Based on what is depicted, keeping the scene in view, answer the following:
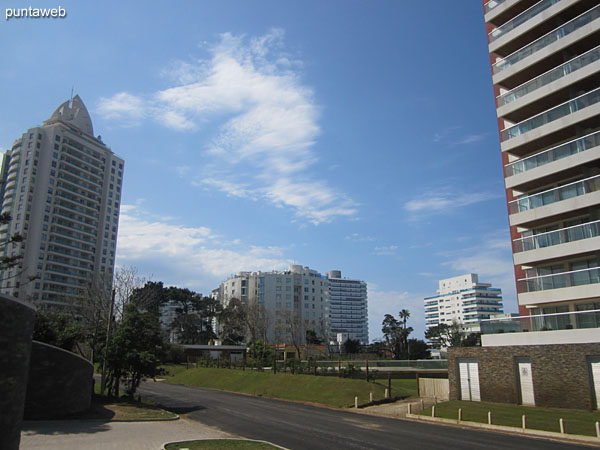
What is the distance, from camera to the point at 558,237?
30.6 metres

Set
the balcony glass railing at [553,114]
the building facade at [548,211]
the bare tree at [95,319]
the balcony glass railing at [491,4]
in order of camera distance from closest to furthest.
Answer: the building facade at [548,211] < the balcony glass railing at [553,114] < the bare tree at [95,319] < the balcony glass railing at [491,4]

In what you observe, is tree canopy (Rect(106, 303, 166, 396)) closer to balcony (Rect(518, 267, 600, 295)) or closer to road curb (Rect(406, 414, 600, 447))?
road curb (Rect(406, 414, 600, 447))

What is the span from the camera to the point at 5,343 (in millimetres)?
13352

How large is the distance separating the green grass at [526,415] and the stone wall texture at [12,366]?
72.7 ft

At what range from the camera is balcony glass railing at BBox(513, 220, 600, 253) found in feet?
93.9

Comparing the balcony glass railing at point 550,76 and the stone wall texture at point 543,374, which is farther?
the balcony glass railing at point 550,76

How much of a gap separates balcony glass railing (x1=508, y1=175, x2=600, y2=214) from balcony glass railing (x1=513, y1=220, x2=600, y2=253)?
221 cm

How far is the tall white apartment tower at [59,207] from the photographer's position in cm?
10112

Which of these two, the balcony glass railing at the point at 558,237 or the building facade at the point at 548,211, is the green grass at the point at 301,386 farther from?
the balcony glass railing at the point at 558,237

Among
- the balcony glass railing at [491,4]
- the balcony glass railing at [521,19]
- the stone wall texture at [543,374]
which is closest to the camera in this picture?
the stone wall texture at [543,374]

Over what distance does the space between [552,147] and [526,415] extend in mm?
20132

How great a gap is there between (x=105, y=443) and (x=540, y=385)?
24.2 meters

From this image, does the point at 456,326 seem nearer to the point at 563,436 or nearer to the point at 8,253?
the point at 563,436

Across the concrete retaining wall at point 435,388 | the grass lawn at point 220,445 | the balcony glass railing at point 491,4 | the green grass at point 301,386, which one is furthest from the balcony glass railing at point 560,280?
the balcony glass railing at point 491,4
